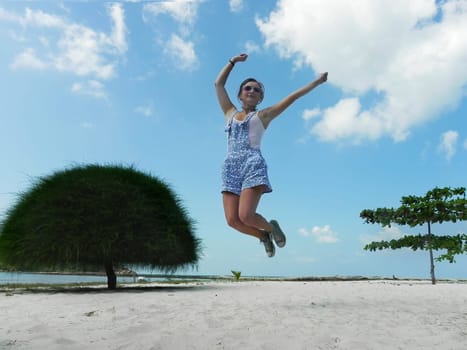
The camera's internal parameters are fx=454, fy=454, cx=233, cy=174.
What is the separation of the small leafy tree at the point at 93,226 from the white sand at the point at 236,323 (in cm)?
227

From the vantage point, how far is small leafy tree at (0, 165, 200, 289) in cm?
1132

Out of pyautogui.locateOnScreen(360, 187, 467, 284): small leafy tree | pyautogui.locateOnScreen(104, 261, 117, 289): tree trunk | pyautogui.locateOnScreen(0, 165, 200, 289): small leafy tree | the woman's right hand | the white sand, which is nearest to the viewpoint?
the white sand

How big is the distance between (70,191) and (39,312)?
14.6ft

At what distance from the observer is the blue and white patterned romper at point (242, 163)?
4930 mm

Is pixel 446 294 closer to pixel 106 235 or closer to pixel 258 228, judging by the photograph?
pixel 258 228

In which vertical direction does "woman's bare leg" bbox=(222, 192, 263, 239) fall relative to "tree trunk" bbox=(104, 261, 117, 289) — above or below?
above

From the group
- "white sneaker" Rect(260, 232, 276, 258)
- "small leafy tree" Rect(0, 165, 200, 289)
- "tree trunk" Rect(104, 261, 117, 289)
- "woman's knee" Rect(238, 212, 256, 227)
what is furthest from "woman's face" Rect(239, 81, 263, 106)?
"tree trunk" Rect(104, 261, 117, 289)

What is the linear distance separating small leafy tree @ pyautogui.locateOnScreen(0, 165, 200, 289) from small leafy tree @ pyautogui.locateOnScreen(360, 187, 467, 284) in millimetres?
→ 9051

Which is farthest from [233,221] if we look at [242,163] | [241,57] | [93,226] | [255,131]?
[93,226]

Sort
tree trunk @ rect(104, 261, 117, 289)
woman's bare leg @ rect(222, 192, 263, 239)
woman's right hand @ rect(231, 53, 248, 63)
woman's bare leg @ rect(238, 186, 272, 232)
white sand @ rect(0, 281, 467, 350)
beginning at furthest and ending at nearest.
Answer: tree trunk @ rect(104, 261, 117, 289)
woman's right hand @ rect(231, 53, 248, 63)
white sand @ rect(0, 281, 467, 350)
woman's bare leg @ rect(222, 192, 263, 239)
woman's bare leg @ rect(238, 186, 272, 232)

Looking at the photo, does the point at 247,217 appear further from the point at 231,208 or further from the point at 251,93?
the point at 251,93

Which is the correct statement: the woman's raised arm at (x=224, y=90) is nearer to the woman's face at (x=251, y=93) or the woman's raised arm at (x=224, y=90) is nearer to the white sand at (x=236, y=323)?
the woman's face at (x=251, y=93)

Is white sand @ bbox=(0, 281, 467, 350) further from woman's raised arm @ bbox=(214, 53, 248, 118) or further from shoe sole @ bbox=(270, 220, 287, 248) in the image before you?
woman's raised arm @ bbox=(214, 53, 248, 118)

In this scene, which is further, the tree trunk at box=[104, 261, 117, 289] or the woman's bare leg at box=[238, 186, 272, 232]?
the tree trunk at box=[104, 261, 117, 289]
